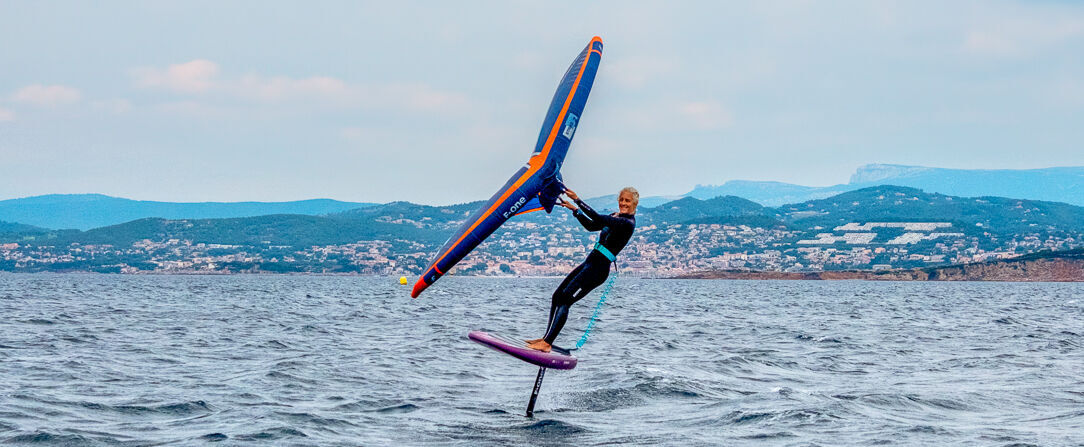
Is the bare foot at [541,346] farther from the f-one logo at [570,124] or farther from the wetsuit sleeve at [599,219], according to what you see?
the f-one logo at [570,124]

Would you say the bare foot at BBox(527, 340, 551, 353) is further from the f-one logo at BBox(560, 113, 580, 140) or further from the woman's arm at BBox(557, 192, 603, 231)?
the f-one logo at BBox(560, 113, 580, 140)

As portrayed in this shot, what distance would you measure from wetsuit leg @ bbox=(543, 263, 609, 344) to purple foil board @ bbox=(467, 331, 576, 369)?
446 mm

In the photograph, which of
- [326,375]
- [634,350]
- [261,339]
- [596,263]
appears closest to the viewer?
[596,263]

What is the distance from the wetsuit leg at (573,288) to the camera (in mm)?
A: 16969

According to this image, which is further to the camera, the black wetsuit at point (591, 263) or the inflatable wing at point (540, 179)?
the black wetsuit at point (591, 263)

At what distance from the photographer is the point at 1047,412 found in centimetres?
1898

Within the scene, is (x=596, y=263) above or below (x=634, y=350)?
above

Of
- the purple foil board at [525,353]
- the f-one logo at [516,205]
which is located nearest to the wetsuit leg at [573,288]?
the purple foil board at [525,353]

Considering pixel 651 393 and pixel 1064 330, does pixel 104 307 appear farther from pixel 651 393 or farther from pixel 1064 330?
pixel 1064 330

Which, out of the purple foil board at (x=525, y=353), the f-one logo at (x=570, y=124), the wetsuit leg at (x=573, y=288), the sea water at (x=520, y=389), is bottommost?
the sea water at (x=520, y=389)

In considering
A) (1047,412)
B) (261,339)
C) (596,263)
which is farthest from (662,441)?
(261,339)

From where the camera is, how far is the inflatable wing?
1580 cm

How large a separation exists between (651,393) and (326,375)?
8048 mm

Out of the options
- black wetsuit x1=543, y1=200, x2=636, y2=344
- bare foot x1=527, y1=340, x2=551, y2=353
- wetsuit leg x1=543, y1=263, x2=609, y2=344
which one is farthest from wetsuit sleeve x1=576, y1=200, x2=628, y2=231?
bare foot x1=527, y1=340, x2=551, y2=353
